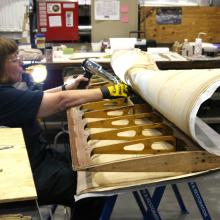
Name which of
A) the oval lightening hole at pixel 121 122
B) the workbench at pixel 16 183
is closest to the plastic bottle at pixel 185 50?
the oval lightening hole at pixel 121 122

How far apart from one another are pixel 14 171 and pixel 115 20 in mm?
3169

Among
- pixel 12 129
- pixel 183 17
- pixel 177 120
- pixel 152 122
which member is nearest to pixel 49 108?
pixel 12 129

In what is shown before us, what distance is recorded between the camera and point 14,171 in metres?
1.28

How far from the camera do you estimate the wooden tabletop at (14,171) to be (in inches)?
43.9

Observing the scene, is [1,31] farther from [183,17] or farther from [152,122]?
[152,122]

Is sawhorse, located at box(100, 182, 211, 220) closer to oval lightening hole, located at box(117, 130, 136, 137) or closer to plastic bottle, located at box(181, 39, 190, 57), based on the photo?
oval lightening hole, located at box(117, 130, 136, 137)

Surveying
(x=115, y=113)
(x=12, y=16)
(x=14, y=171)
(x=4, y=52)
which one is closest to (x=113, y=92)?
(x=115, y=113)

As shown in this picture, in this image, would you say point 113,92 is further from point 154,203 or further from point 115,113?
point 154,203

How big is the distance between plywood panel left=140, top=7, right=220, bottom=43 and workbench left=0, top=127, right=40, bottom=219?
3227 millimetres

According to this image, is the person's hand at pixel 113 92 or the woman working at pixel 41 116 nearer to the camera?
the woman working at pixel 41 116

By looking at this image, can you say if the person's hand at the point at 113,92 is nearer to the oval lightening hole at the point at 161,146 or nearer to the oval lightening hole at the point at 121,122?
the oval lightening hole at the point at 121,122

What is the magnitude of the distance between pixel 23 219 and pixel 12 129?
0.73m

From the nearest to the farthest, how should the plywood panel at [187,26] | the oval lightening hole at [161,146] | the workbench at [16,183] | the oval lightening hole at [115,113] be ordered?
the workbench at [16,183] < the oval lightening hole at [161,146] < the oval lightening hole at [115,113] < the plywood panel at [187,26]

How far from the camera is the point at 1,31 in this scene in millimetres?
4355
